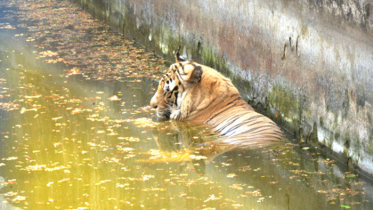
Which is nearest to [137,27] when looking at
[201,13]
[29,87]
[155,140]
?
[201,13]

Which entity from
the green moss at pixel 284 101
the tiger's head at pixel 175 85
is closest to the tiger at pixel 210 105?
the tiger's head at pixel 175 85

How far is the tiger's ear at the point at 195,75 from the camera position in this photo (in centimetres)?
591

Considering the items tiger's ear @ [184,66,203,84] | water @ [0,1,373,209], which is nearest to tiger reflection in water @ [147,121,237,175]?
water @ [0,1,373,209]

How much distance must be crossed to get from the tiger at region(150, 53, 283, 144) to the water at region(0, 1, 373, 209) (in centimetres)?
14

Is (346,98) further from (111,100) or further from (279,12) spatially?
(111,100)

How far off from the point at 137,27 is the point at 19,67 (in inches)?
90.3

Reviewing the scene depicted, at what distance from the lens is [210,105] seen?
6.07 meters

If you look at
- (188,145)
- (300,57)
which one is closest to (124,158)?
(188,145)

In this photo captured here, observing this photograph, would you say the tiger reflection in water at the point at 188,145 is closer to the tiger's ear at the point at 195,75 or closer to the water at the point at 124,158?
the water at the point at 124,158

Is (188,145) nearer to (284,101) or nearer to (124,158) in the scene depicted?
(124,158)

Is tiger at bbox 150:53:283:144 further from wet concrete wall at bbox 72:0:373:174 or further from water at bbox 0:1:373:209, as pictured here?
wet concrete wall at bbox 72:0:373:174

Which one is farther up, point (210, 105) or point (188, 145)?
point (210, 105)

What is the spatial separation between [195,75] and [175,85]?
0.32 metres

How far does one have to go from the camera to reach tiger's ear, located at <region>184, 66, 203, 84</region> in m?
5.91
